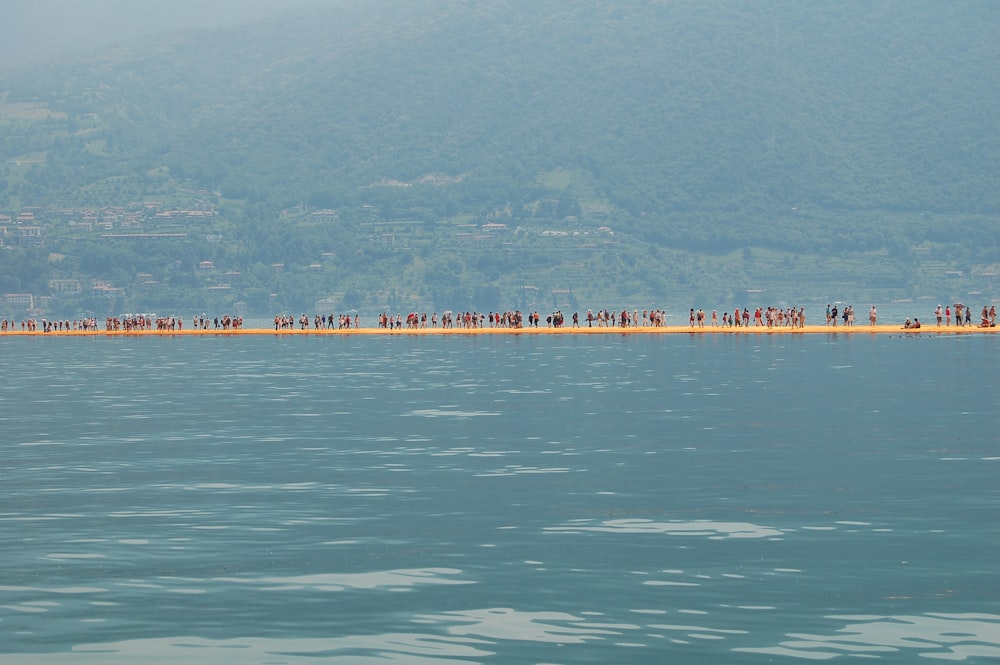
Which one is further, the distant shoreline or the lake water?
the distant shoreline

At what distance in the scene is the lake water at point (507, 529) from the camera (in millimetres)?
21906

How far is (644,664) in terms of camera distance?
20.5 meters

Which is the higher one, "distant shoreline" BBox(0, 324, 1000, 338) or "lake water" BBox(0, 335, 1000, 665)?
"distant shoreline" BBox(0, 324, 1000, 338)

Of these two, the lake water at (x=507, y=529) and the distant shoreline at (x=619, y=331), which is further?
the distant shoreline at (x=619, y=331)

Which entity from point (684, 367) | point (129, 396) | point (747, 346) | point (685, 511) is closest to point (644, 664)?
point (685, 511)

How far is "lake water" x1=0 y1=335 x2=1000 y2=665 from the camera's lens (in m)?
21.9

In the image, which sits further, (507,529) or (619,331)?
(619,331)

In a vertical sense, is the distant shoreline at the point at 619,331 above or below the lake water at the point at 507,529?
above

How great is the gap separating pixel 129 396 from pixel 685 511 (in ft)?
143

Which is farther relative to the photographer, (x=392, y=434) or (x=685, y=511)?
(x=392, y=434)

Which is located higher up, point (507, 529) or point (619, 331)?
point (619, 331)

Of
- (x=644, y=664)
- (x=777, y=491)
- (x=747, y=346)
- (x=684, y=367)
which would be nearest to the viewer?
(x=644, y=664)

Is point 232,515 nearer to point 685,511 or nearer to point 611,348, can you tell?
point 685,511

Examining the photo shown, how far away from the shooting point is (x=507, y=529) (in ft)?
99.5
